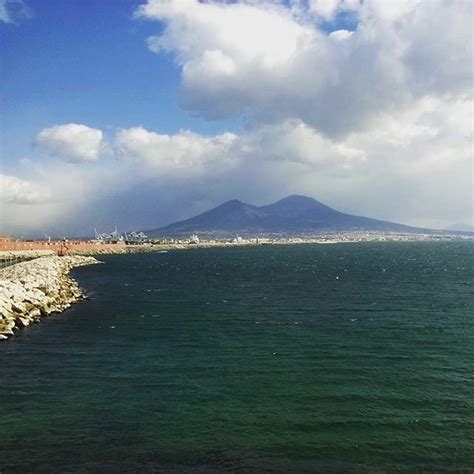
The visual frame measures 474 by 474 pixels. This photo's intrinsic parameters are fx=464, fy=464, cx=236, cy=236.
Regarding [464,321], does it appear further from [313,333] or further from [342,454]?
[342,454]

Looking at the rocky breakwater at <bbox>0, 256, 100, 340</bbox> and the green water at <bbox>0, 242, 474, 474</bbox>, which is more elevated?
the rocky breakwater at <bbox>0, 256, 100, 340</bbox>

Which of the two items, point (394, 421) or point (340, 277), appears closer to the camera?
point (394, 421)

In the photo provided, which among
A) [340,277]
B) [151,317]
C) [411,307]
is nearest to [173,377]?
[151,317]

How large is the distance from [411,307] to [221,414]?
35.6 metres

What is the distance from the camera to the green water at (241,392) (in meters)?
17.4

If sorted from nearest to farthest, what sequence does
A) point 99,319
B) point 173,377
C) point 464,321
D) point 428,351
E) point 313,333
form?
point 173,377 → point 428,351 → point 313,333 → point 464,321 → point 99,319

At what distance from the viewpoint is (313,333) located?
Result: 3747 cm

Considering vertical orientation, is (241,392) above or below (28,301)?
below

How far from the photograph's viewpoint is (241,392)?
23922mm

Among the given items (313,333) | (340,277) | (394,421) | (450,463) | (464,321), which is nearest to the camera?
(450,463)

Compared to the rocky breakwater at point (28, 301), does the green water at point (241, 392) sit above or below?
below

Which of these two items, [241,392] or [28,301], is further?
[28,301]

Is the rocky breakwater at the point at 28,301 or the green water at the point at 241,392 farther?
the rocky breakwater at the point at 28,301

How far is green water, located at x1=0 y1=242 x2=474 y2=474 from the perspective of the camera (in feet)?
57.2
